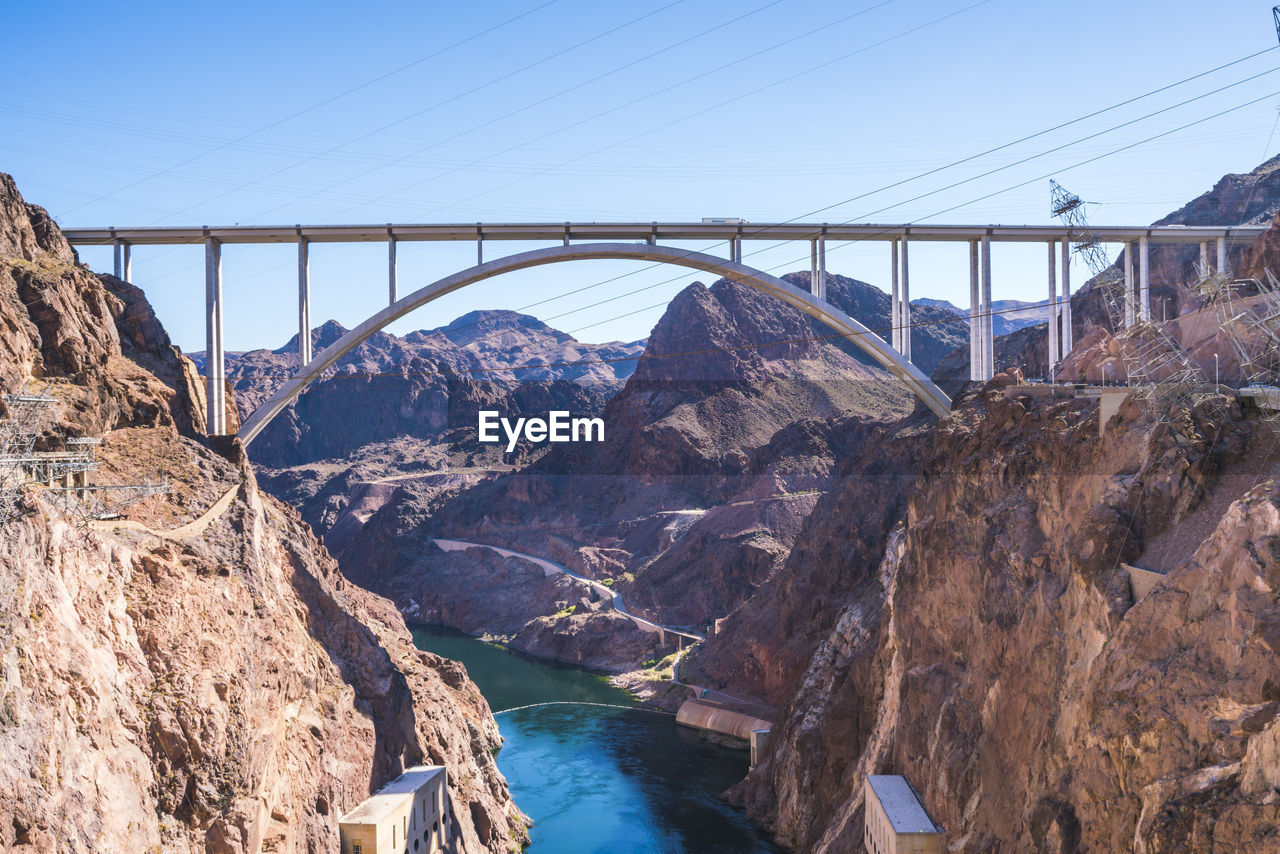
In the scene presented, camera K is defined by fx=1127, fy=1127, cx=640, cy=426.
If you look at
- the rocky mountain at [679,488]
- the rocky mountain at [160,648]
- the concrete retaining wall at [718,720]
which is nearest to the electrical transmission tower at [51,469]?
the rocky mountain at [160,648]

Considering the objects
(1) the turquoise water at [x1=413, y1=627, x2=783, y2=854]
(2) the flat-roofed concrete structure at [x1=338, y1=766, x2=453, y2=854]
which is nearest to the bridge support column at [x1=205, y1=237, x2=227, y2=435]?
(2) the flat-roofed concrete structure at [x1=338, y1=766, x2=453, y2=854]

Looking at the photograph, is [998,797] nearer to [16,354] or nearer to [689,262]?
[689,262]

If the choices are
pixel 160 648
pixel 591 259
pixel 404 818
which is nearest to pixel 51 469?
pixel 160 648

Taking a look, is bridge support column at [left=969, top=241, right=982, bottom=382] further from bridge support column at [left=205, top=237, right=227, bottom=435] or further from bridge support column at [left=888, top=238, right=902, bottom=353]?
bridge support column at [left=205, top=237, right=227, bottom=435]

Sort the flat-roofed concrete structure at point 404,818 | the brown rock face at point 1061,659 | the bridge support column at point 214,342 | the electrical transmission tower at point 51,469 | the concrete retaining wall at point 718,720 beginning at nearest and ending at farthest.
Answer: the brown rock face at point 1061,659 → the electrical transmission tower at point 51,469 → the flat-roofed concrete structure at point 404,818 → the bridge support column at point 214,342 → the concrete retaining wall at point 718,720

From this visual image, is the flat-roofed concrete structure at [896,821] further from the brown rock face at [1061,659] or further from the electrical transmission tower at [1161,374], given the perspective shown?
the electrical transmission tower at [1161,374]

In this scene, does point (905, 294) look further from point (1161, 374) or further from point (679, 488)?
point (679, 488)

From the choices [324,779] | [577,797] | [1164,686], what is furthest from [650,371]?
[1164,686]
